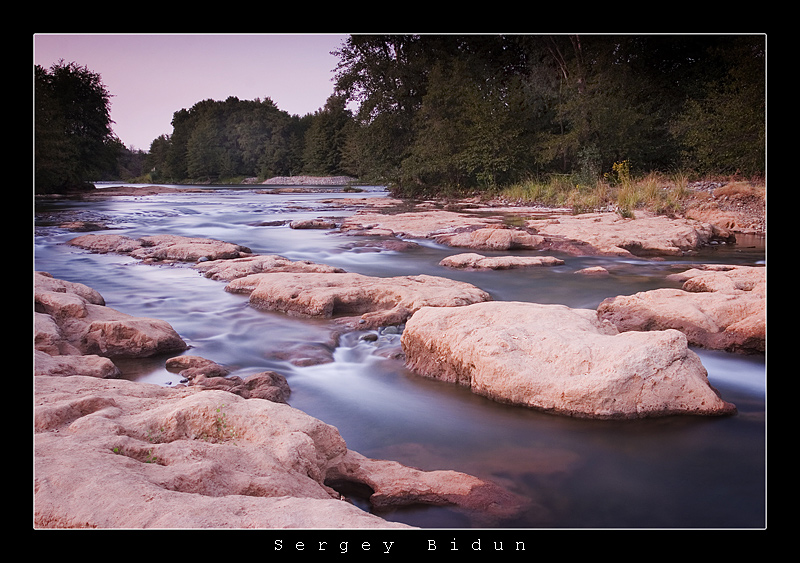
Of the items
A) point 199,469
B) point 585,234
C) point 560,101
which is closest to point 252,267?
point 560,101

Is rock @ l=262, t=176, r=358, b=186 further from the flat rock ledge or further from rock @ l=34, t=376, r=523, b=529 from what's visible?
rock @ l=34, t=376, r=523, b=529

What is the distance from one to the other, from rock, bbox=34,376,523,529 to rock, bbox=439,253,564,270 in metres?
3.16

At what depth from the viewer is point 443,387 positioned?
3566mm

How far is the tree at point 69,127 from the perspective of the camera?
3.24m

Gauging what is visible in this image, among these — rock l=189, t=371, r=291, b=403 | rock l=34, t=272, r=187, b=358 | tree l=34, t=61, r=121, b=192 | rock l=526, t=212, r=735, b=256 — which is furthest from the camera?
rock l=526, t=212, r=735, b=256

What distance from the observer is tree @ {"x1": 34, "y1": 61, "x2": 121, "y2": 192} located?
3.24m

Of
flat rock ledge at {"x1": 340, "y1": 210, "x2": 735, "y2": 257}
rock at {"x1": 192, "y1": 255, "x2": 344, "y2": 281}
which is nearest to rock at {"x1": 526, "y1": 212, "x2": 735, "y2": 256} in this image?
flat rock ledge at {"x1": 340, "y1": 210, "x2": 735, "y2": 257}

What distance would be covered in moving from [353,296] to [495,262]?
159 cm

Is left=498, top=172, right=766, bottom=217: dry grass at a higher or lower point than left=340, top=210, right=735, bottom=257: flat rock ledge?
higher

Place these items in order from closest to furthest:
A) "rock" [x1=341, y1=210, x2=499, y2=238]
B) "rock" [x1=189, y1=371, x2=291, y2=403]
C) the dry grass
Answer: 1. "rock" [x1=189, y1=371, x2=291, y2=403]
2. the dry grass
3. "rock" [x1=341, y1=210, x2=499, y2=238]

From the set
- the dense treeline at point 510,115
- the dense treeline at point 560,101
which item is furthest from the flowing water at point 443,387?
the dense treeline at point 560,101

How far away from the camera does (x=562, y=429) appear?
118 inches

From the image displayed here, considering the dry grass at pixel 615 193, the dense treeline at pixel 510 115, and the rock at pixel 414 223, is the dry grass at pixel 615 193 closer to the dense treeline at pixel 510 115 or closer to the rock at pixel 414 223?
the dense treeline at pixel 510 115

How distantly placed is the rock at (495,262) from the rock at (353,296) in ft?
1.92
